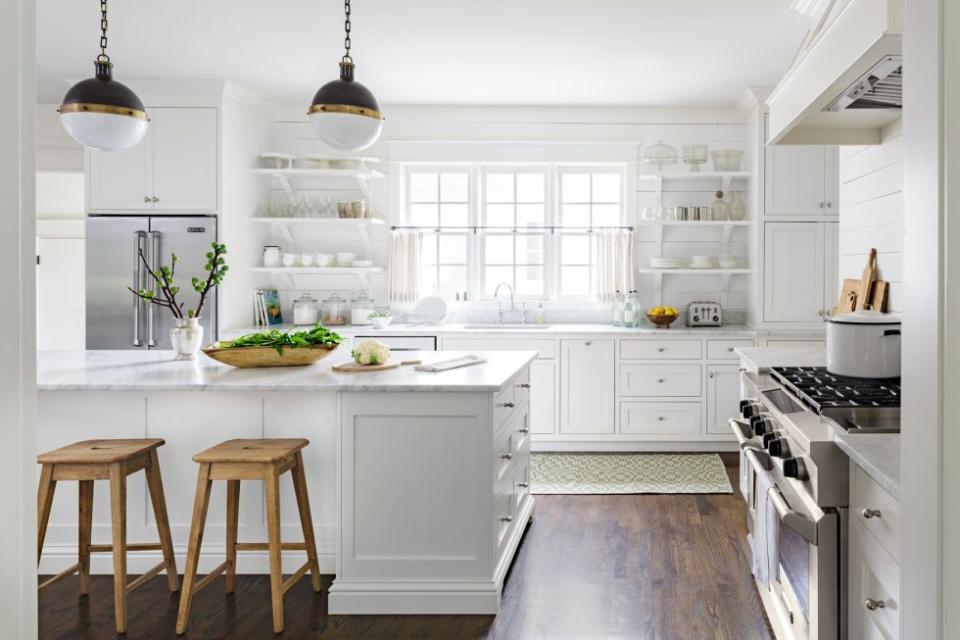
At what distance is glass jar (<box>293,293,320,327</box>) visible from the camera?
19.4 ft

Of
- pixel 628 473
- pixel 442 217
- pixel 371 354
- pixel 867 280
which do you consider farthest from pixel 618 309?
pixel 371 354

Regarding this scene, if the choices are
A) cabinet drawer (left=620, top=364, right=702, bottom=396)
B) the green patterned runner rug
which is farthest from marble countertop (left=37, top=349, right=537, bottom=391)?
cabinet drawer (left=620, top=364, right=702, bottom=396)

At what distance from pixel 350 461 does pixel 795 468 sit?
5.22 feet

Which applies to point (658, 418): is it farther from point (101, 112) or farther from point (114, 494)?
point (101, 112)

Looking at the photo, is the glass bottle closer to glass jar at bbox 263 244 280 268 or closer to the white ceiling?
the white ceiling

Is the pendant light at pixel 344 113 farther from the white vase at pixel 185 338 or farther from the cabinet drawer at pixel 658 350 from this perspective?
the cabinet drawer at pixel 658 350

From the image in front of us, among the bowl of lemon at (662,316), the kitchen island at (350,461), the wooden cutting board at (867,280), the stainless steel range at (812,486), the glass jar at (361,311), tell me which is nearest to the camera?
the stainless steel range at (812,486)

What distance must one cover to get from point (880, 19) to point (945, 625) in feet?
4.68

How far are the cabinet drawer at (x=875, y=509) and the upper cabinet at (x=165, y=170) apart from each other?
4.55 m

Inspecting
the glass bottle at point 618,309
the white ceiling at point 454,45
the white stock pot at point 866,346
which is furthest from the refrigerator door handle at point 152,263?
the white stock pot at point 866,346

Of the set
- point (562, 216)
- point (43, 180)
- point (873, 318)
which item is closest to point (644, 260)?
point (562, 216)

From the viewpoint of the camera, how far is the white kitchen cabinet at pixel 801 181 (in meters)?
5.37

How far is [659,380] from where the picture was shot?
5.46 metres

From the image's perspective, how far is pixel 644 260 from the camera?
6016mm
